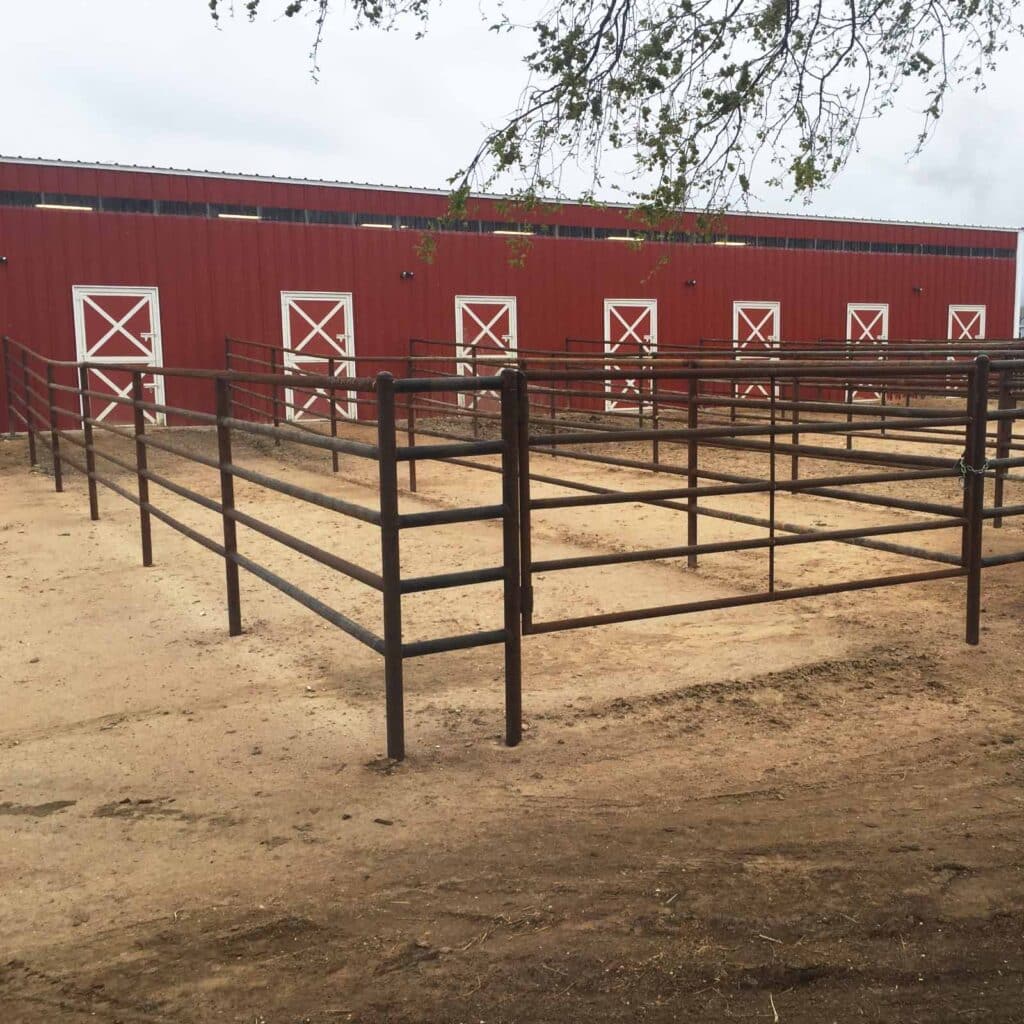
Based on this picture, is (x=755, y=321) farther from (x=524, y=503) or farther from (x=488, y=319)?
(x=524, y=503)

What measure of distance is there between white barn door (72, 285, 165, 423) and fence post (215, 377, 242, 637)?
401 inches

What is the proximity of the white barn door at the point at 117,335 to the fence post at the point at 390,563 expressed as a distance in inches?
479

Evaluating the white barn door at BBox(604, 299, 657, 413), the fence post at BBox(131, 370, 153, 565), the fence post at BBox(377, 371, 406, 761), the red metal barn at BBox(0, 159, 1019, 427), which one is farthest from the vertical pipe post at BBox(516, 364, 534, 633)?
the white barn door at BBox(604, 299, 657, 413)

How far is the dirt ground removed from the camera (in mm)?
2385

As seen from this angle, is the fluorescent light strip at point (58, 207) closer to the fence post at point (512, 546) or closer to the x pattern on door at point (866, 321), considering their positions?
the fence post at point (512, 546)

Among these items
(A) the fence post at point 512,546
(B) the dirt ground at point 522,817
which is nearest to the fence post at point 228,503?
(B) the dirt ground at point 522,817

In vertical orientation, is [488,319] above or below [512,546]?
above

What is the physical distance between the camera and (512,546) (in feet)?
12.6

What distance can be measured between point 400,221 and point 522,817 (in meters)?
16.4

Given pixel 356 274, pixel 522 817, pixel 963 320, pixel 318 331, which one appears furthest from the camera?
pixel 963 320

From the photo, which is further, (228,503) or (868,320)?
(868,320)

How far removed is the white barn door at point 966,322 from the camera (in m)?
25.3

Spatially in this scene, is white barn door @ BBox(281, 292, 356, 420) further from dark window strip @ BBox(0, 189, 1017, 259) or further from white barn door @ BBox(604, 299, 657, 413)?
white barn door @ BBox(604, 299, 657, 413)

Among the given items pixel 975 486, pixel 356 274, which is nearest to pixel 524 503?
pixel 975 486
